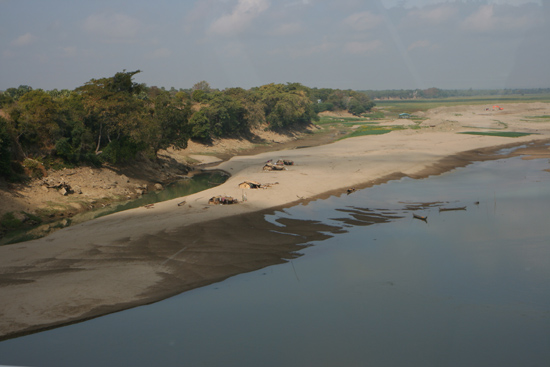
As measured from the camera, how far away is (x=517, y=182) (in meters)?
43.7

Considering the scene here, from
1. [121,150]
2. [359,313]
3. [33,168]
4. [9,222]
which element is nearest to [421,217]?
[359,313]

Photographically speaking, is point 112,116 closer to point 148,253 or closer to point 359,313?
point 148,253

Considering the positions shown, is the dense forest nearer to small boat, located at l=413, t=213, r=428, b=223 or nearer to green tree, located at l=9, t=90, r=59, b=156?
green tree, located at l=9, t=90, r=59, b=156

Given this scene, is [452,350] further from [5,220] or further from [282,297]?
[5,220]

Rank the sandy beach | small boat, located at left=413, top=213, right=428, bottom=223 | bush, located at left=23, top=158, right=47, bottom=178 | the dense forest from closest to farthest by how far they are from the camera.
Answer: the sandy beach
small boat, located at left=413, top=213, right=428, bottom=223
bush, located at left=23, top=158, right=47, bottom=178
the dense forest

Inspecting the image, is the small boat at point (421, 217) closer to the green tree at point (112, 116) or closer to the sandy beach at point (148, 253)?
the sandy beach at point (148, 253)

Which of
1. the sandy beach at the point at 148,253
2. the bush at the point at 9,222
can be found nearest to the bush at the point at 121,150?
the sandy beach at the point at 148,253

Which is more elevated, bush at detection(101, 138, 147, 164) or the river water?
bush at detection(101, 138, 147, 164)

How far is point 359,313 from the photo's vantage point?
18.0m

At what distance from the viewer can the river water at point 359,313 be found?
15.2 metres

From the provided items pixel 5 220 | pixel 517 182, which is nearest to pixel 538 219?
pixel 517 182

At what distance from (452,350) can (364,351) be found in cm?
293

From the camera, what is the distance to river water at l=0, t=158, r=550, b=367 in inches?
600

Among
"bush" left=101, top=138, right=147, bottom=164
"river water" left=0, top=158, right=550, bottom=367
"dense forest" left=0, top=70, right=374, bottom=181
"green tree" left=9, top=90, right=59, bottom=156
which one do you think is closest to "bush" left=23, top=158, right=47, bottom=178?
"dense forest" left=0, top=70, right=374, bottom=181
